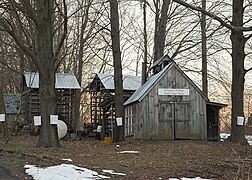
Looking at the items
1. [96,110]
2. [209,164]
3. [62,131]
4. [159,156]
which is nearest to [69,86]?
[96,110]

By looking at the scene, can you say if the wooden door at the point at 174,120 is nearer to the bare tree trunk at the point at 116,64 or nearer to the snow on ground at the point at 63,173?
the bare tree trunk at the point at 116,64

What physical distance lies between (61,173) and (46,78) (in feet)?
30.2

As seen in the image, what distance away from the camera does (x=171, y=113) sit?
2578 cm

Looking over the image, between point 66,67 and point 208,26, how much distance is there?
17.7 meters

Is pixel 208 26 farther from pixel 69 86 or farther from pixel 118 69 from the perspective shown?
pixel 69 86

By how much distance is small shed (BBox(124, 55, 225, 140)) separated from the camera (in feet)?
83.6

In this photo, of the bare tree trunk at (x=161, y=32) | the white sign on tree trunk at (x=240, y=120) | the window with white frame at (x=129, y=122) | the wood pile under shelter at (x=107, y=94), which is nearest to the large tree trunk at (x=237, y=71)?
the white sign on tree trunk at (x=240, y=120)

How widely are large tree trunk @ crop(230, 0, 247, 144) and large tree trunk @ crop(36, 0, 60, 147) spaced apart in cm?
862

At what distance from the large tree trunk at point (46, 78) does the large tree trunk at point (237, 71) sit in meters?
8.62

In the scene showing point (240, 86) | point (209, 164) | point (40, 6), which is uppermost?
point (40, 6)

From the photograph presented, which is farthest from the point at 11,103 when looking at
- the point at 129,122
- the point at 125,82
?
the point at 129,122

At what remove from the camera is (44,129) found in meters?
19.2

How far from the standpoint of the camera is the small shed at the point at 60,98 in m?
34.3

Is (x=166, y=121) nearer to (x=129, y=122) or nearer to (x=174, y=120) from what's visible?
(x=174, y=120)
